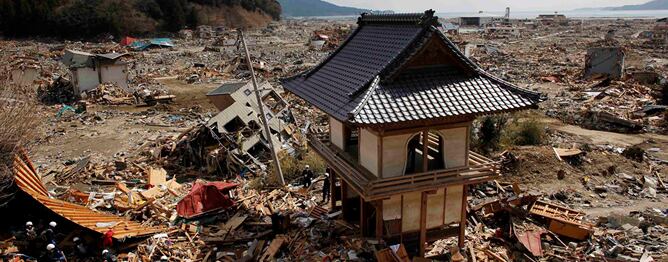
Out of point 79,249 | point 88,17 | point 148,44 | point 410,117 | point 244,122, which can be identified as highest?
point 88,17

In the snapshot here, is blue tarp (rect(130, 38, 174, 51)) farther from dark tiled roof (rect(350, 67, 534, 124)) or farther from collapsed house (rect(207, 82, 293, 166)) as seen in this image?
dark tiled roof (rect(350, 67, 534, 124))

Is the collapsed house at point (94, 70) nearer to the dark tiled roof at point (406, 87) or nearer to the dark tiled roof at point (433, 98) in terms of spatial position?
the dark tiled roof at point (406, 87)

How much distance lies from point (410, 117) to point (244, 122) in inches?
570

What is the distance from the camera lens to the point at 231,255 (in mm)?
14406

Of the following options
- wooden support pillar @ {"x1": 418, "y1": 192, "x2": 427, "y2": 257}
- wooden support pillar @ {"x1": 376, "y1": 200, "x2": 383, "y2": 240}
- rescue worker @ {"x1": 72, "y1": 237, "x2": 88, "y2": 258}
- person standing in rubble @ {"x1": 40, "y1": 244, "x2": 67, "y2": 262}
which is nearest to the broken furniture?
wooden support pillar @ {"x1": 418, "y1": 192, "x2": 427, "y2": 257}

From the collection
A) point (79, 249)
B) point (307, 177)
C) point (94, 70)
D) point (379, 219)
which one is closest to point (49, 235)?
point (79, 249)

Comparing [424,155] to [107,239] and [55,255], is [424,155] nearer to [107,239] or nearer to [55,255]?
[107,239]

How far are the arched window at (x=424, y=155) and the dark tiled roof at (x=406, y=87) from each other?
1.20 metres

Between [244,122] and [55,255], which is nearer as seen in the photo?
[55,255]

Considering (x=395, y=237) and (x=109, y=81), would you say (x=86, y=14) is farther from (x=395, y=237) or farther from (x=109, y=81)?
(x=395, y=237)

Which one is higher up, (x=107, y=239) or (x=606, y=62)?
(x=606, y=62)

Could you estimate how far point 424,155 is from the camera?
12609 mm

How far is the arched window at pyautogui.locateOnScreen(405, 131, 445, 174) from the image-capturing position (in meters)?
12.7

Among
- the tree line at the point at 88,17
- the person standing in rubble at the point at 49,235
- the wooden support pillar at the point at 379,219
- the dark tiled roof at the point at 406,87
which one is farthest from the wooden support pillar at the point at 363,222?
the tree line at the point at 88,17
